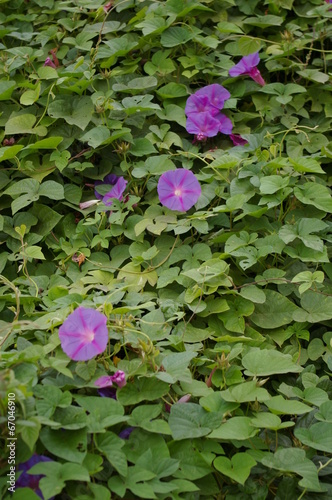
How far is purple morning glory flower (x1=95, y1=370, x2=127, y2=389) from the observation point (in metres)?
1.39

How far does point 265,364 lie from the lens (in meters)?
1.50

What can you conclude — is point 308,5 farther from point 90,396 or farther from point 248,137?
point 90,396

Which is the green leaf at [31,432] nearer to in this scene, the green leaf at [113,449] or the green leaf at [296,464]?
the green leaf at [113,449]

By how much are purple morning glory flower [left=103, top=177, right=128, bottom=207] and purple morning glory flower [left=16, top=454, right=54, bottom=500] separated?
3.10 ft

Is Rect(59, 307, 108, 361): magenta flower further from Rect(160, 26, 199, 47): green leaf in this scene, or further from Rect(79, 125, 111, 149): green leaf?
Rect(160, 26, 199, 47): green leaf

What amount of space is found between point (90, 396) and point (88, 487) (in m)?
0.19

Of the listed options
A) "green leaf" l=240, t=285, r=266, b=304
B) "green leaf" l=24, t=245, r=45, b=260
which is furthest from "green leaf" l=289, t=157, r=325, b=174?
"green leaf" l=24, t=245, r=45, b=260

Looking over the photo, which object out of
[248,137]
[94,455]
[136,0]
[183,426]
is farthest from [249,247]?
[136,0]

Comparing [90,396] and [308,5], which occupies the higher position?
[308,5]

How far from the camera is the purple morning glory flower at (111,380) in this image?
1.39 m

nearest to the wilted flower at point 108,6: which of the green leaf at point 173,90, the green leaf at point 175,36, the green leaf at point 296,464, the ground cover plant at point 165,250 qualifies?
the ground cover plant at point 165,250

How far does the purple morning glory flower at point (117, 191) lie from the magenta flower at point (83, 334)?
68 cm

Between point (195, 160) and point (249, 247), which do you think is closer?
point (249, 247)

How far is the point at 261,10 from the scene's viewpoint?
8.79 ft
